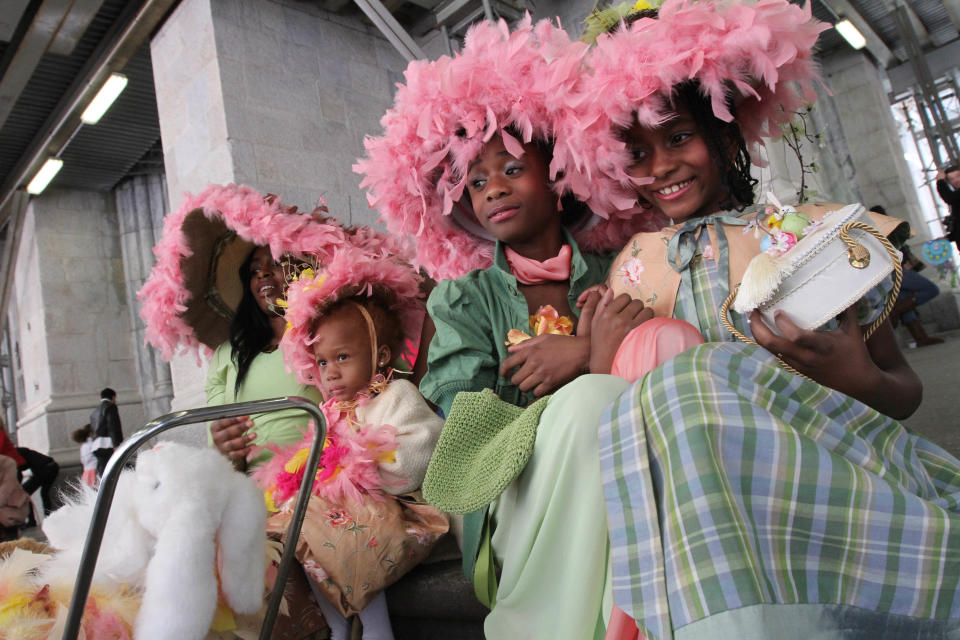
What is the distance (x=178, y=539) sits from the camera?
113cm

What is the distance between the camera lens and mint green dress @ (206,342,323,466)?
89.7 inches

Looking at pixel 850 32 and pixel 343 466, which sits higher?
pixel 850 32

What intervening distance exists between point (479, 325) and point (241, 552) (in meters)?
0.81

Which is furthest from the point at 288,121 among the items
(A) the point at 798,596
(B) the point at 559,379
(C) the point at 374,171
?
(A) the point at 798,596

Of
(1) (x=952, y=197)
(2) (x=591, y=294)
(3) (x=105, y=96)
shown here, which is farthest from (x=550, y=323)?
(1) (x=952, y=197)

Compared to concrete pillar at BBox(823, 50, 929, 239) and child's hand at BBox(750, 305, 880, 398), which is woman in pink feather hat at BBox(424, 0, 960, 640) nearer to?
child's hand at BBox(750, 305, 880, 398)

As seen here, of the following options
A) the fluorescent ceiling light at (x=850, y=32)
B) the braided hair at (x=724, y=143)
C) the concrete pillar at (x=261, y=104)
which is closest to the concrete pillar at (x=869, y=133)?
the fluorescent ceiling light at (x=850, y=32)

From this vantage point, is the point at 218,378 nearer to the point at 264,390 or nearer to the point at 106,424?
the point at 264,390

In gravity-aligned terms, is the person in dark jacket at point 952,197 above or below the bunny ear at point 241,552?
above

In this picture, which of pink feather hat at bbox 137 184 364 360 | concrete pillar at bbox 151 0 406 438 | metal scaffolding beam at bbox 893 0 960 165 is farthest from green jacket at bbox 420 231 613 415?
metal scaffolding beam at bbox 893 0 960 165

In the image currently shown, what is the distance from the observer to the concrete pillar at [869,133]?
31.3 ft

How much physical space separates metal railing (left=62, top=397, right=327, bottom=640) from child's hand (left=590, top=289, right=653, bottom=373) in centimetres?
60

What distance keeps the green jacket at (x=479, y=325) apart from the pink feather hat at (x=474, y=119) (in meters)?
0.21

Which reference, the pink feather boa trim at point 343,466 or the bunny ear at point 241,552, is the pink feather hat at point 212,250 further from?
the bunny ear at point 241,552
